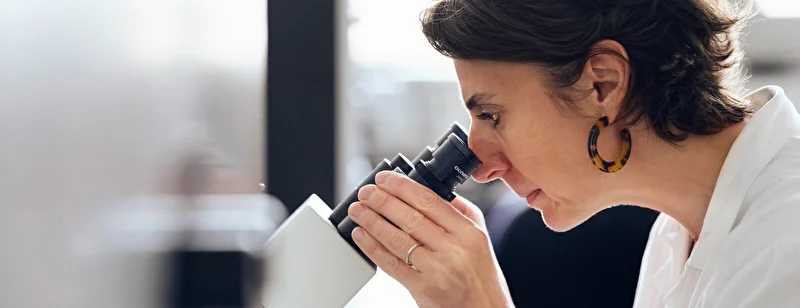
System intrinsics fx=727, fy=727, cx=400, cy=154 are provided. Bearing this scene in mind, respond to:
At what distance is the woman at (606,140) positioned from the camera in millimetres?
702

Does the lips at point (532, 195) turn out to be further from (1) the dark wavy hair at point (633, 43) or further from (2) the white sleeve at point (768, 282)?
(2) the white sleeve at point (768, 282)

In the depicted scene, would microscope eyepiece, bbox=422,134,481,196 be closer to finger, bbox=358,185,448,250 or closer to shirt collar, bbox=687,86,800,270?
finger, bbox=358,185,448,250

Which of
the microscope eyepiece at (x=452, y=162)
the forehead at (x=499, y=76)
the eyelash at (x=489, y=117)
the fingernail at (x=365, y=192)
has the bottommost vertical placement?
the fingernail at (x=365, y=192)

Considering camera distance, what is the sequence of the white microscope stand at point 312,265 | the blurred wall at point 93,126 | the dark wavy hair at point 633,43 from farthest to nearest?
the dark wavy hair at point 633,43, the white microscope stand at point 312,265, the blurred wall at point 93,126

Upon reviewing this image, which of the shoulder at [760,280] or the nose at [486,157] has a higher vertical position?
the nose at [486,157]

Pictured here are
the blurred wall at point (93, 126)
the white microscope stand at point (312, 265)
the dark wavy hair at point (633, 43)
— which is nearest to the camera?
the blurred wall at point (93, 126)

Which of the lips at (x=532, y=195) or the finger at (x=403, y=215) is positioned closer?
the finger at (x=403, y=215)

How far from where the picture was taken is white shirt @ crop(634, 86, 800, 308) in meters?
0.64

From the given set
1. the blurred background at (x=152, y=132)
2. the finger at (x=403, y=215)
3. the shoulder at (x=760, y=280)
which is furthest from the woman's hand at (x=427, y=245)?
the shoulder at (x=760, y=280)

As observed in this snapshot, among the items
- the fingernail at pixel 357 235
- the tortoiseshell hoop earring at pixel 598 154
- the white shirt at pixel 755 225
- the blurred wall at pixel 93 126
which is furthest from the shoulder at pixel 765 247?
the blurred wall at pixel 93 126

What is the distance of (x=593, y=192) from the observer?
0.81m

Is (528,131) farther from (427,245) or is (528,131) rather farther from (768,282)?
(768,282)

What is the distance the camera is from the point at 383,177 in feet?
2.31

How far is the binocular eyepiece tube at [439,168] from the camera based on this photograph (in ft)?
2.30
